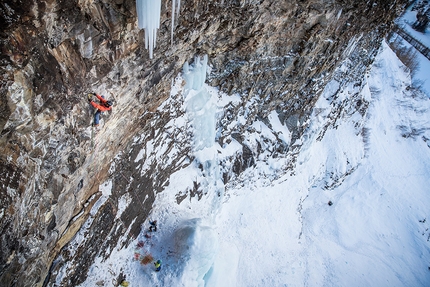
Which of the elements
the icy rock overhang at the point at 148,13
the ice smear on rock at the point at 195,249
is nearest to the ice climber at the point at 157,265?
the ice smear on rock at the point at 195,249

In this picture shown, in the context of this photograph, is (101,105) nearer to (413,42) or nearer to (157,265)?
(157,265)

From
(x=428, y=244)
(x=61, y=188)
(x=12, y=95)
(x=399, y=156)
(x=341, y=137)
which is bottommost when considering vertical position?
(x=428, y=244)

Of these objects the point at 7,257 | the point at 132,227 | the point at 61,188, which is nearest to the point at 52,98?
the point at 61,188

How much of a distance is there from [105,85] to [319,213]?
17.9 m

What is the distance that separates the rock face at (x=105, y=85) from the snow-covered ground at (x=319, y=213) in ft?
4.87

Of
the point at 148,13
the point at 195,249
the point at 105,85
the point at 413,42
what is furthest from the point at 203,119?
the point at 413,42

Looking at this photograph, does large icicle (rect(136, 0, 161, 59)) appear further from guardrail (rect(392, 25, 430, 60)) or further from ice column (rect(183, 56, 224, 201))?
guardrail (rect(392, 25, 430, 60))

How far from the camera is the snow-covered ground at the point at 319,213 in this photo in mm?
12039

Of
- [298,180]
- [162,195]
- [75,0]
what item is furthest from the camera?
[298,180]

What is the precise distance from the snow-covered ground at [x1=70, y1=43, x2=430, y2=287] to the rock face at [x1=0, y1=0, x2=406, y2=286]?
1.48m

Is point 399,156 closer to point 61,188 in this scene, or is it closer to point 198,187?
point 198,187

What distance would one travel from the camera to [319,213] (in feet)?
64.6

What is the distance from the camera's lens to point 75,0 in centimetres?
520

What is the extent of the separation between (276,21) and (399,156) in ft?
61.9
